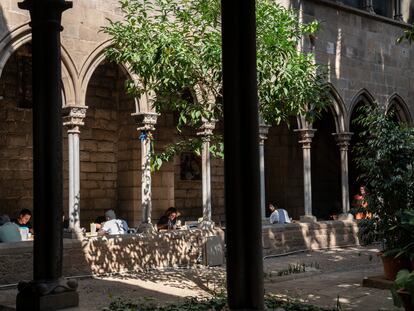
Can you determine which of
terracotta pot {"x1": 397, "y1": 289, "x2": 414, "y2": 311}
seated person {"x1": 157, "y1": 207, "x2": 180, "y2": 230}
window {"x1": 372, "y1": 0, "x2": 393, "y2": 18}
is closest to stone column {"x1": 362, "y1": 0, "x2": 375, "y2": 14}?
window {"x1": 372, "y1": 0, "x2": 393, "y2": 18}

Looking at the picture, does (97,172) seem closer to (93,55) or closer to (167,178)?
(167,178)

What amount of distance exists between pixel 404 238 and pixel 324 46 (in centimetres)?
726

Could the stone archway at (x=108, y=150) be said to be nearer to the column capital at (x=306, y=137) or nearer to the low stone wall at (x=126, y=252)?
the low stone wall at (x=126, y=252)

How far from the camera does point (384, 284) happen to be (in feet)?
23.9

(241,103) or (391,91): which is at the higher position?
(391,91)

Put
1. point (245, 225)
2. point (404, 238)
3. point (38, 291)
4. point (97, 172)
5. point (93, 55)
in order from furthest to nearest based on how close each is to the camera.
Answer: point (97, 172)
point (93, 55)
point (404, 238)
point (38, 291)
point (245, 225)

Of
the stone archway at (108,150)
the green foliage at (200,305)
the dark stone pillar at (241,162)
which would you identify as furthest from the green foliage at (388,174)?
the stone archway at (108,150)

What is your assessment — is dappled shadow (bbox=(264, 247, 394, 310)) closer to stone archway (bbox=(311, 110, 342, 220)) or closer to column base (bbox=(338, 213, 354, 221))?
column base (bbox=(338, 213, 354, 221))

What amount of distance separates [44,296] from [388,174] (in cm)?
415

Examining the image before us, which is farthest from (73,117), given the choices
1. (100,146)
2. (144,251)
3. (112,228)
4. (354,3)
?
(354,3)

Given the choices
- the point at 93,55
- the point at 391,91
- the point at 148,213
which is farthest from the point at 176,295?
the point at 391,91

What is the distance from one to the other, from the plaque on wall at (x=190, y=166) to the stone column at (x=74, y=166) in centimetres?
502

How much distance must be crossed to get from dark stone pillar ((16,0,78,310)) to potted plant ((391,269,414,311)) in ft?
9.50

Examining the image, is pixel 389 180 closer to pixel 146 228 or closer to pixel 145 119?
pixel 146 228
